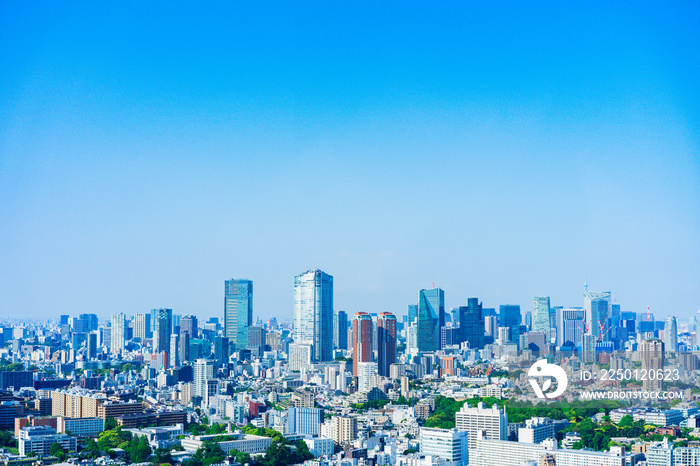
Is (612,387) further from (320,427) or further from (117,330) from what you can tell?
(117,330)

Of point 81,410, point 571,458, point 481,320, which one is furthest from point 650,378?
point 481,320

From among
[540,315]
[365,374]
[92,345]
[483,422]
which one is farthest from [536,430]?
[92,345]

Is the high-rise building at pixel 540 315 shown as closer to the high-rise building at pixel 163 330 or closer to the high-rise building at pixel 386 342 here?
the high-rise building at pixel 386 342

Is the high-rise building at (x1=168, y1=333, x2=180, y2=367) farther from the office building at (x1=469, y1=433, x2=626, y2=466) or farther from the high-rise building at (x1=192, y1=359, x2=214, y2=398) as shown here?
the office building at (x1=469, y1=433, x2=626, y2=466)

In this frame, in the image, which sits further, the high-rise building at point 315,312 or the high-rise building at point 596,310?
the high-rise building at point 315,312

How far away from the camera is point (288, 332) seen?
25.1 meters

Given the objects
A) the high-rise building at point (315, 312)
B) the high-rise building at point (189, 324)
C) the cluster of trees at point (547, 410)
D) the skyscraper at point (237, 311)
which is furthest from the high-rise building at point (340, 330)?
the cluster of trees at point (547, 410)

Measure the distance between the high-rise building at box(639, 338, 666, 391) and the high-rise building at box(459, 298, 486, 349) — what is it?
38.2ft

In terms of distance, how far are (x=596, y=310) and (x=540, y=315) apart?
10.7ft

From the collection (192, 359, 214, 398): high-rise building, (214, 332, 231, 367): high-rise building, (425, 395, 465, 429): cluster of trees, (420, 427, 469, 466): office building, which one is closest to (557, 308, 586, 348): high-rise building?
(425, 395, 465, 429): cluster of trees

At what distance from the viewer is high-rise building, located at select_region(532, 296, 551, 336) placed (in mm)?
21250

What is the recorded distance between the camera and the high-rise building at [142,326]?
26.1 metres

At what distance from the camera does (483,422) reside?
30.9 ft

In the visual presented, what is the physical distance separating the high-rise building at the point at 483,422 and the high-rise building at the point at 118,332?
16847mm
